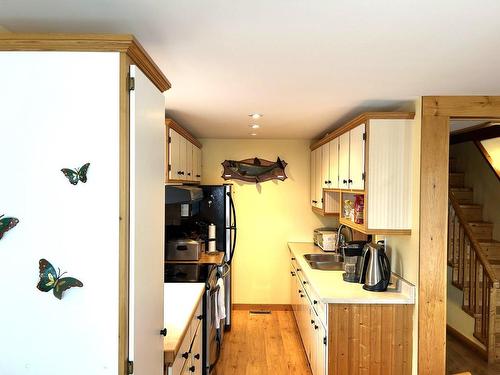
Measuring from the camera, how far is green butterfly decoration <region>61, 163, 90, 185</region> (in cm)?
104

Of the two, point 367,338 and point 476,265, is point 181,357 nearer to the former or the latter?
point 367,338

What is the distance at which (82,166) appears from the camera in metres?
1.05

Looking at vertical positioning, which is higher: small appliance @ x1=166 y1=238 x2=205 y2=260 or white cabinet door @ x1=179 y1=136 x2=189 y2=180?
white cabinet door @ x1=179 y1=136 x2=189 y2=180

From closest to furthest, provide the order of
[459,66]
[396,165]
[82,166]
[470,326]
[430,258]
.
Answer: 1. [82,166]
2. [459,66]
3. [430,258]
4. [396,165]
5. [470,326]

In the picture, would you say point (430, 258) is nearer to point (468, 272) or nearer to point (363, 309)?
point (363, 309)

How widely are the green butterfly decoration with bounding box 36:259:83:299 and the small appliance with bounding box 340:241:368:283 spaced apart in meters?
2.23

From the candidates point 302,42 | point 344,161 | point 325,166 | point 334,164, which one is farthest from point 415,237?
point 302,42

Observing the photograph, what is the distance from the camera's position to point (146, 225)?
4.03 ft

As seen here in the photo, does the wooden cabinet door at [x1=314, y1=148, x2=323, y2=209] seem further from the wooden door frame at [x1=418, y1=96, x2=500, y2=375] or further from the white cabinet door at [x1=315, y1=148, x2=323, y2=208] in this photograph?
the wooden door frame at [x1=418, y1=96, x2=500, y2=375]

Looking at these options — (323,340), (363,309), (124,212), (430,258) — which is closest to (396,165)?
(430,258)

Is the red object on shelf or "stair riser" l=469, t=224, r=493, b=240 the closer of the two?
the red object on shelf

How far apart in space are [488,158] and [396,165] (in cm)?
202

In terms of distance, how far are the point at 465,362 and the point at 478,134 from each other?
7.83ft

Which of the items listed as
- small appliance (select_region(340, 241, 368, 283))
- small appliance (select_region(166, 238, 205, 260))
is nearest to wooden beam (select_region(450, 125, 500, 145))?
small appliance (select_region(340, 241, 368, 283))
